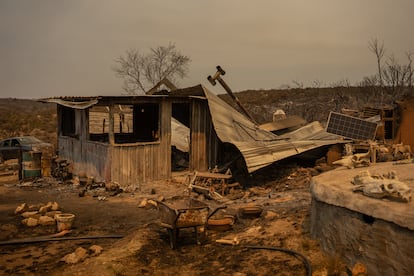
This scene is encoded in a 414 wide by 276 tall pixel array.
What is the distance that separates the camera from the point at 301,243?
23.6ft

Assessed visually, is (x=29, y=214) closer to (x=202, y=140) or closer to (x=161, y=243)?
(x=161, y=243)

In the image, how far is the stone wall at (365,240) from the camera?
5.15 metres

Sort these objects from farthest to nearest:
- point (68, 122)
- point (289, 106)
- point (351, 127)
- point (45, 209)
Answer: point (289, 106), point (68, 122), point (351, 127), point (45, 209)

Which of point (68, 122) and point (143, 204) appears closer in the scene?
point (143, 204)

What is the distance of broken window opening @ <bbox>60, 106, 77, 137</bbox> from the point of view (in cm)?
1722

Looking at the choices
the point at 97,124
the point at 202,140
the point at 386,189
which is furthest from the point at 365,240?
the point at 97,124

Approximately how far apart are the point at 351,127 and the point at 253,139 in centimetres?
340

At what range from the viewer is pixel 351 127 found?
14086 mm

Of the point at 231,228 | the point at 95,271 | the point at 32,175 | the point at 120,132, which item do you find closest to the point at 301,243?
the point at 231,228

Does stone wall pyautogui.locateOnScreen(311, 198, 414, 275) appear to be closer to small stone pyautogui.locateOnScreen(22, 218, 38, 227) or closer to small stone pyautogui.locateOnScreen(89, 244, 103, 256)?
small stone pyautogui.locateOnScreen(89, 244, 103, 256)

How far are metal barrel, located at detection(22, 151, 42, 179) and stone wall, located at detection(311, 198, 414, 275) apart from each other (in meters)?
11.9

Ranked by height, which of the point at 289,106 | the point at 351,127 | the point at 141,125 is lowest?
the point at 141,125

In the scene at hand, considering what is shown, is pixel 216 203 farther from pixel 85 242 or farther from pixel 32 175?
pixel 32 175

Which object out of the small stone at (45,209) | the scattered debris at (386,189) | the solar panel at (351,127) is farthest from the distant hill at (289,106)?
the scattered debris at (386,189)
